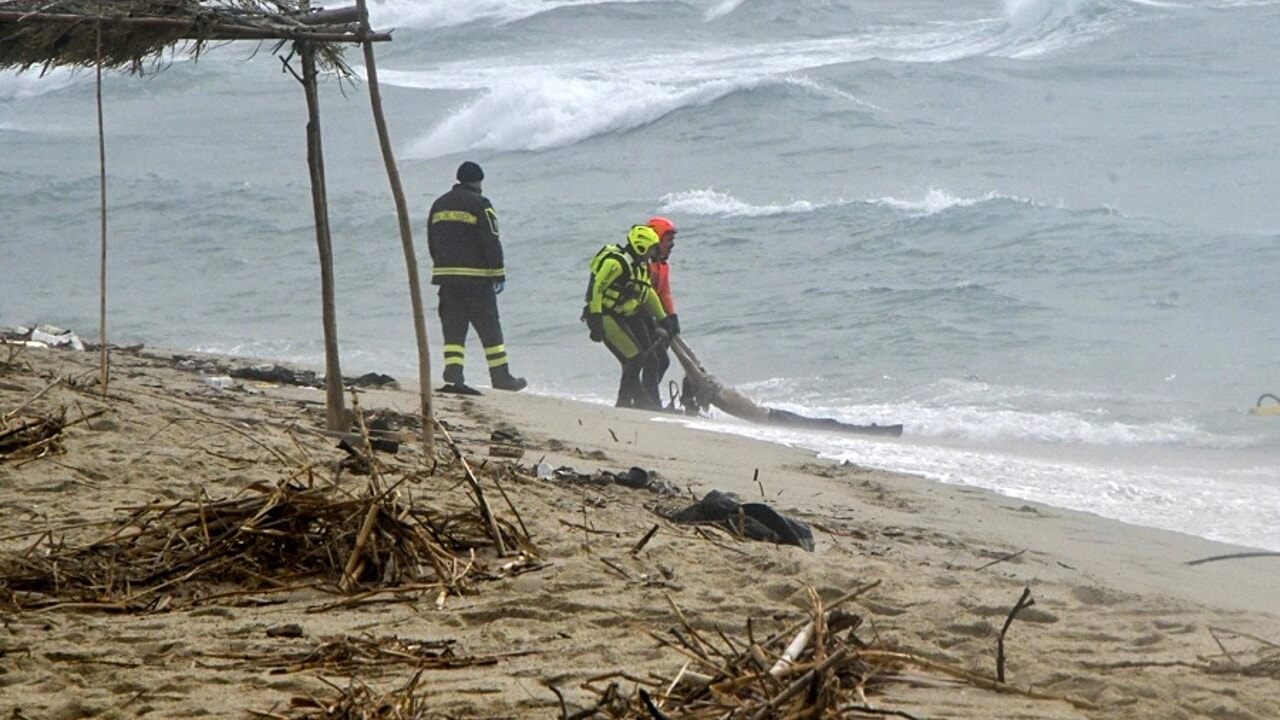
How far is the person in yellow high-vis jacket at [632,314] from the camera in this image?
11531mm

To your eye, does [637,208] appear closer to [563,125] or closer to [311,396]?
[563,125]

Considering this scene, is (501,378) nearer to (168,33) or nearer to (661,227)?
(661,227)

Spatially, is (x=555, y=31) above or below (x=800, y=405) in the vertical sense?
above

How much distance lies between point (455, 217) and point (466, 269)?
475 millimetres

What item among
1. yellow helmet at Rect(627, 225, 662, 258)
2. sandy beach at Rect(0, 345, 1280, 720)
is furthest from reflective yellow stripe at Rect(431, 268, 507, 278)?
sandy beach at Rect(0, 345, 1280, 720)

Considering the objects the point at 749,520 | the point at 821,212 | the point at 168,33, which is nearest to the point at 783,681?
the point at 749,520

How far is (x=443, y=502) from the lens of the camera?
18.0ft

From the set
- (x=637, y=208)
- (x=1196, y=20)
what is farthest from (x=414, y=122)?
(x=1196, y=20)

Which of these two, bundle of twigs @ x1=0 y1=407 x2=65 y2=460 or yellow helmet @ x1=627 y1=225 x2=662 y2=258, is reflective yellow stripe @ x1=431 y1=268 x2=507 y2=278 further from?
bundle of twigs @ x1=0 y1=407 x2=65 y2=460

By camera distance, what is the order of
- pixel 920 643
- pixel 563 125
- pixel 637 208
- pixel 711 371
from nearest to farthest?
1. pixel 920 643
2. pixel 711 371
3. pixel 637 208
4. pixel 563 125

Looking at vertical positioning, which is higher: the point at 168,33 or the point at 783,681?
the point at 168,33

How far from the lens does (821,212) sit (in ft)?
73.2

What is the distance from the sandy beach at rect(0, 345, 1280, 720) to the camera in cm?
351

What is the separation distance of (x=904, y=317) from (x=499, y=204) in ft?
34.5
